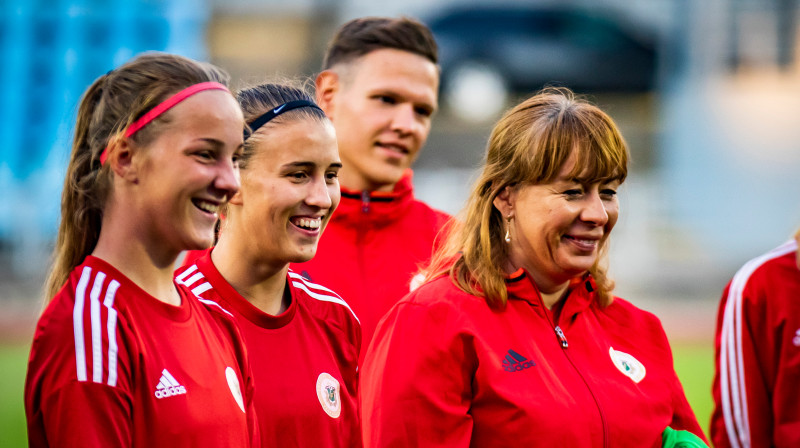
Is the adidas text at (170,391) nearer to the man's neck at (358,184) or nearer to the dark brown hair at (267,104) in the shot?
the dark brown hair at (267,104)

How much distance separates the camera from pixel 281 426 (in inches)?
100

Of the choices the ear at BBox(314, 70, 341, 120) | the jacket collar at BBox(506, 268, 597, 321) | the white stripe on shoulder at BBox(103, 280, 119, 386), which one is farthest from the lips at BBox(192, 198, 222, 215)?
the ear at BBox(314, 70, 341, 120)

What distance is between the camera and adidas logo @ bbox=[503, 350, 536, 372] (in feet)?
8.62

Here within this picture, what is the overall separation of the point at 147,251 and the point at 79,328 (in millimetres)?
293

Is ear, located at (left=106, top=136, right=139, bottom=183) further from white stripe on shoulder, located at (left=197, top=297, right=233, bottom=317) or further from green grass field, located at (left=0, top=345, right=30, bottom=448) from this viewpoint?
green grass field, located at (left=0, top=345, right=30, bottom=448)

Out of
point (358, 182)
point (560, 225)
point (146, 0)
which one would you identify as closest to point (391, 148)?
point (358, 182)

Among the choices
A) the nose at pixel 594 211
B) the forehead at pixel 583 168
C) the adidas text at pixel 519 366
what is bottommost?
the adidas text at pixel 519 366

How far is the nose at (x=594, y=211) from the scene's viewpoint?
2.80m

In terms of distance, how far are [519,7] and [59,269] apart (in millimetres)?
19661

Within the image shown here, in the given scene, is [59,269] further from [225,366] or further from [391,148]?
→ [391,148]

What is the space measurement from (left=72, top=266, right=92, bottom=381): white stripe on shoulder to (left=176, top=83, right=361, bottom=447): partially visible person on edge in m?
0.66

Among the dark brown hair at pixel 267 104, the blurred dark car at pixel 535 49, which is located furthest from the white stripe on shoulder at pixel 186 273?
the blurred dark car at pixel 535 49

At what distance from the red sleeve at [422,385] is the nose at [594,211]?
478 millimetres

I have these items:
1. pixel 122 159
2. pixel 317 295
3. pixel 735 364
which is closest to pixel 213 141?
pixel 122 159
